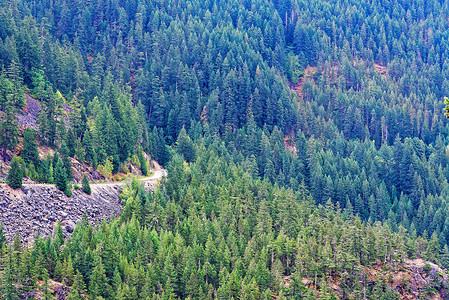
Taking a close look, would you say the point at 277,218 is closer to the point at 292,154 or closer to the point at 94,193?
the point at 94,193

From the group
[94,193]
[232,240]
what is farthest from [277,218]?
[94,193]

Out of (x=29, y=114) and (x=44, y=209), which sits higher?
(x=29, y=114)

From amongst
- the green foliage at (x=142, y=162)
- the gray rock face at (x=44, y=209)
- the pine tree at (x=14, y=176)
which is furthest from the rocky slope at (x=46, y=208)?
the green foliage at (x=142, y=162)

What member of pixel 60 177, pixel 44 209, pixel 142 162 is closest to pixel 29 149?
pixel 60 177

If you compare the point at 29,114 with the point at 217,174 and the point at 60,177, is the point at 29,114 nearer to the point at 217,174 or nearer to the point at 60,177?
the point at 60,177

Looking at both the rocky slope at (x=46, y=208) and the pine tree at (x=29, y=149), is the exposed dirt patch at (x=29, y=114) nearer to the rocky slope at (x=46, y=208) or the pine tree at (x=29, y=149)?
the pine tree at (x=29, y=149)

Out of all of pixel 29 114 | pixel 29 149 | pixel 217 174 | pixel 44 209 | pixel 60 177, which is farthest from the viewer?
pixel 217 174
